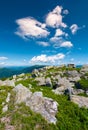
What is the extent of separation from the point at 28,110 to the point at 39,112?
81.9 inches

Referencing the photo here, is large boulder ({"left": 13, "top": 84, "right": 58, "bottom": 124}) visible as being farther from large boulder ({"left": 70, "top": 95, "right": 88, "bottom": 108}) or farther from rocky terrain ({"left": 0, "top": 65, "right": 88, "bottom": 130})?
large boulder ({"left": 70, "top": 95, "right": 88, "bottom": 108})

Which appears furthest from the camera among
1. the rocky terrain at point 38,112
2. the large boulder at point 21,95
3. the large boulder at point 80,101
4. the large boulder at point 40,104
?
the large boulder at point 80,101

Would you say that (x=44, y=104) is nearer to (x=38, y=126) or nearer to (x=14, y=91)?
(x=38, y=126)

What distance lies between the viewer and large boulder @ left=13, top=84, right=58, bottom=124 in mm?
27728

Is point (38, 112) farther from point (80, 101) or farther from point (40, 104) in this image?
point (80, 101)

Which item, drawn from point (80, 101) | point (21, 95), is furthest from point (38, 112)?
point (80, 101)

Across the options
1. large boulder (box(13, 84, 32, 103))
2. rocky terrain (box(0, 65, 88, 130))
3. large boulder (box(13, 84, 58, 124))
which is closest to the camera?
rocky terrain (box(0, 65, 88, 130))

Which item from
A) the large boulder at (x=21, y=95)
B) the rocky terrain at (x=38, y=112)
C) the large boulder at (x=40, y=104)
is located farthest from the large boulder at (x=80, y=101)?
the large boulder at (x=21, y=95)

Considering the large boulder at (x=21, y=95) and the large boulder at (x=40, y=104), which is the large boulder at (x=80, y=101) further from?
the large boulder at (x=21, y=95)

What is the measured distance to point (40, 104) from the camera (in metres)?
30.2

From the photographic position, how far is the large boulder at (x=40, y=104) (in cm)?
2773

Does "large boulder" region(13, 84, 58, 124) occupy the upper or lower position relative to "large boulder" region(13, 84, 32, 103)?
lower

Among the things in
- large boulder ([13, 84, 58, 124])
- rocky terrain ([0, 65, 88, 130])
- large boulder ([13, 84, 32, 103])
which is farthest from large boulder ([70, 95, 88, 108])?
large boulder ([13, 84, 32, 103])

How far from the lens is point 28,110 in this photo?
2858cm
